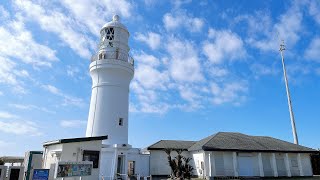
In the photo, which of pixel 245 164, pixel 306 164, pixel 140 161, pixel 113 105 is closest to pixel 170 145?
pixel 140 161

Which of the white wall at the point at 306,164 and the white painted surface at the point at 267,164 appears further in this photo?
the white wall at the point at 306,164

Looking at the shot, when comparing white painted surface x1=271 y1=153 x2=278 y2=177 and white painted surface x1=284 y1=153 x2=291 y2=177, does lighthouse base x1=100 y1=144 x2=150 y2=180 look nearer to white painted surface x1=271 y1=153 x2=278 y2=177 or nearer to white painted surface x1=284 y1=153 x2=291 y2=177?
white painted surface x1=271 y1=153 x2=278 y2=177

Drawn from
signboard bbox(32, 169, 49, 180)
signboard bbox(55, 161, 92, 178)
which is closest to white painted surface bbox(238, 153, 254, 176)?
signboard bbox(55, 161, 92, 178)

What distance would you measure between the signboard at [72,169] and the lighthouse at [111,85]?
22.4 feet

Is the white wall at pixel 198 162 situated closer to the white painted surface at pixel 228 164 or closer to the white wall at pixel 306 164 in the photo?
the white painted surface at pixel 228 164

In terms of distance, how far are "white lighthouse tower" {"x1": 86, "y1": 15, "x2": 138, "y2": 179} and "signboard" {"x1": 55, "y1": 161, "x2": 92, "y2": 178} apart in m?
5.97

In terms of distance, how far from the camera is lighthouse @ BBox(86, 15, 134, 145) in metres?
22.3

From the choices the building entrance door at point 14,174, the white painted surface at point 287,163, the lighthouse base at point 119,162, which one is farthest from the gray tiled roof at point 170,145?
the building entrance door at point 14,174

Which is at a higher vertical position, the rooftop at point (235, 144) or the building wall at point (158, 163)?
the rooftop at point (235, 144)

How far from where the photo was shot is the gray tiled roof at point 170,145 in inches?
1061

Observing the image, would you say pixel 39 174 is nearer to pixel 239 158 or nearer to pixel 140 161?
pixel 140 161

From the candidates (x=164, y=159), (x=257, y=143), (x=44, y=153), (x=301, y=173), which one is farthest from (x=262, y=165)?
(x=44, y=153)

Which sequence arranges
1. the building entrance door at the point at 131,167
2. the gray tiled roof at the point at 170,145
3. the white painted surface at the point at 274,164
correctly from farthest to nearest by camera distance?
1. the gray tiled roof at the point at 170,145
2. the white painted surface at the point at 274,164
3. the building entrance door at the point at 131,167

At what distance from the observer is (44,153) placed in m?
19.5
